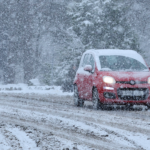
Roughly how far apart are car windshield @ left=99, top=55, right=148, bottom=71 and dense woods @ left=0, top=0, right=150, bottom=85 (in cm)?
1855

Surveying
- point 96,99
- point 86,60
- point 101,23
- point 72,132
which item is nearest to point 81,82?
point 86,60

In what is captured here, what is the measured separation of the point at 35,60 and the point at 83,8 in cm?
1498

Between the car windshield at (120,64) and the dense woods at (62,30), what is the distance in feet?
60.9

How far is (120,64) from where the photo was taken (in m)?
12.5

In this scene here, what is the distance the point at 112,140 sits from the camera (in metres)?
→ 6.29

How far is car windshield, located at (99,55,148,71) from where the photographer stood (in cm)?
1226

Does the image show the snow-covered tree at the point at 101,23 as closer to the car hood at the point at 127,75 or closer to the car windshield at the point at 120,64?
the car windshield at the point at 120,64

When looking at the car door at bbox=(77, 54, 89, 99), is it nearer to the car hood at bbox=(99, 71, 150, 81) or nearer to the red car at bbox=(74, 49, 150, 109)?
the red car at bbox=(74, 49, 150, 109)

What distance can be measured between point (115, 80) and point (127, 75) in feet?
1.22

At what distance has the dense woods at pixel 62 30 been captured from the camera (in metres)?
32.5

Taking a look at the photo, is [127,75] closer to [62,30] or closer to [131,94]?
[131,94]

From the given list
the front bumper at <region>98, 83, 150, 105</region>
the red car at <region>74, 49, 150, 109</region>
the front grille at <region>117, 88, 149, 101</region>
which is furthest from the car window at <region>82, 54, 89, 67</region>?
the front grille at <region>117, 88, 149, 101</region>

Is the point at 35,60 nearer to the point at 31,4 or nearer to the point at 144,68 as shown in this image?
the point at 31,4

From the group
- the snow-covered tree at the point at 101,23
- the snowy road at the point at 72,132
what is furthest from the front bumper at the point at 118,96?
Result: the snow-covered tree at the point at 101,23
